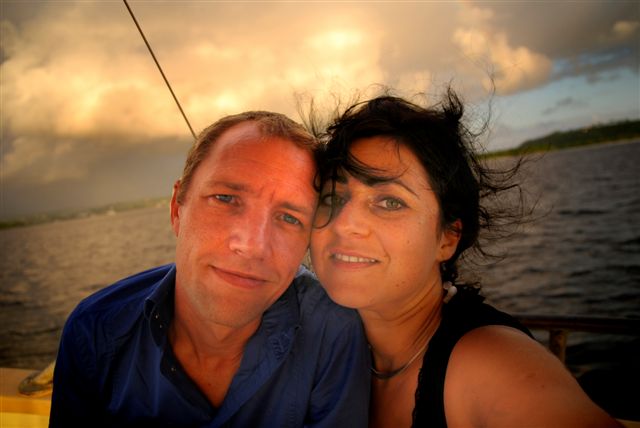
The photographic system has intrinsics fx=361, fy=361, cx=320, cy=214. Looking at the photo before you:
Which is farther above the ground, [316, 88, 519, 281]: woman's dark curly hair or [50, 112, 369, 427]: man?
[316, 88, 519, 281]: woman's dark curly hair

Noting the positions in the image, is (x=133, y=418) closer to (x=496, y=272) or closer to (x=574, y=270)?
(x=496, y=272)

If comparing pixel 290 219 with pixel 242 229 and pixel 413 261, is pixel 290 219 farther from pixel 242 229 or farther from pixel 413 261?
pixel 413 261

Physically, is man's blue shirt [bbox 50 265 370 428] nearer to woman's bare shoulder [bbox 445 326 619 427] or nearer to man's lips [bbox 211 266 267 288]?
man's lips [bbox 211 266 267 288]

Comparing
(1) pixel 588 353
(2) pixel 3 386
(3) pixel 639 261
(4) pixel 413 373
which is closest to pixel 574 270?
(3) pixel 639 261

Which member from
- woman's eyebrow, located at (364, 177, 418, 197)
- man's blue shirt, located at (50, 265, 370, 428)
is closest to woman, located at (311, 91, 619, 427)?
woman's eyebrow, located at (364, 177, 418, 197)

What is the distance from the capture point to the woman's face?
1.73 metres

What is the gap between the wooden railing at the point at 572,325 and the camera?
8.32 ft

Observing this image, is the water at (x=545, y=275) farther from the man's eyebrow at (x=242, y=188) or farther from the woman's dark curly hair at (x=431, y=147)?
the man's eyebrow at (x=242, y=188)

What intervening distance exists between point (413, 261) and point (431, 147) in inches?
23.0

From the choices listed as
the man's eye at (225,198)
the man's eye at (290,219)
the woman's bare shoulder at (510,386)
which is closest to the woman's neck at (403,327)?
the woman's bare shoulder at (510,386)

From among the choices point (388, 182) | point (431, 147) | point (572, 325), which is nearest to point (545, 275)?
point (572, 325)

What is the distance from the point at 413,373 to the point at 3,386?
3317 millimetres

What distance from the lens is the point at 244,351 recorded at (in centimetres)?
186

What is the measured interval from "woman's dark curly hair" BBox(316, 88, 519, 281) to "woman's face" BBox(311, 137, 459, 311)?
0.05m
